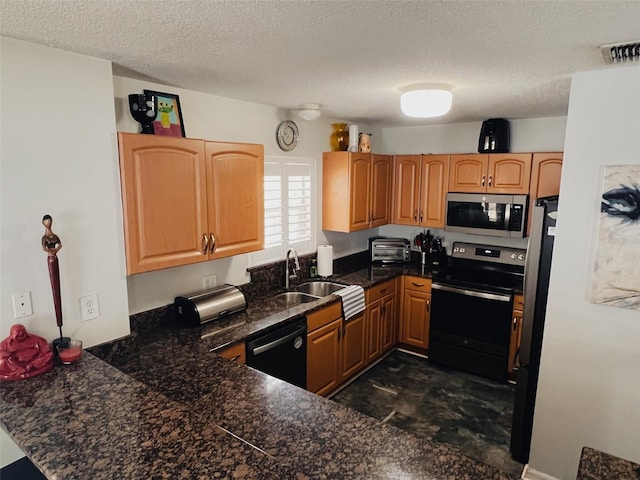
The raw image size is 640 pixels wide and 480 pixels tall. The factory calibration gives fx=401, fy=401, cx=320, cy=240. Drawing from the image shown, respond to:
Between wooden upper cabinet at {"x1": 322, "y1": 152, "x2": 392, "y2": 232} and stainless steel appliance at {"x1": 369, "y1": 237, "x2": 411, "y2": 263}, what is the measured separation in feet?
1.27

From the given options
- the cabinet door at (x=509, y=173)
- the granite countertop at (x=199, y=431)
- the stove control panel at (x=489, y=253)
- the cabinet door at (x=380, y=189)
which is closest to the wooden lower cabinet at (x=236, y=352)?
the granite countertop at (x=199, y=431)

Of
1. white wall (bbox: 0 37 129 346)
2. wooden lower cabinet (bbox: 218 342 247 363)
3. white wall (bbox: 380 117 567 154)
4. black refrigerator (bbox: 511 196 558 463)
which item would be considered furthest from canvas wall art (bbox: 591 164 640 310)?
white wall (bbox: 0 37 129 346)

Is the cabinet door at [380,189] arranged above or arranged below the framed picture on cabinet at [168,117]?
below

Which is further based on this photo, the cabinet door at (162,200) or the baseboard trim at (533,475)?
the baseboard trim at (533,475)

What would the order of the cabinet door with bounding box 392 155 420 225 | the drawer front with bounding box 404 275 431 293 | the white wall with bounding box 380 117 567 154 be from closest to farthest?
1. the white wall with bounding box 380 117 567 154
2. the drawer front with bounding box 404 275 431 293
3. the cabinet door with bounding box 392 155 420 225

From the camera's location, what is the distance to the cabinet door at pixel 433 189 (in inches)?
156

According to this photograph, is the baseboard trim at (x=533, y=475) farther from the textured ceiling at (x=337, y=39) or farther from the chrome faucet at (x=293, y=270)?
the textured ceiling at (x=337, y=39)

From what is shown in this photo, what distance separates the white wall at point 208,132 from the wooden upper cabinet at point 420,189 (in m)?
1.07

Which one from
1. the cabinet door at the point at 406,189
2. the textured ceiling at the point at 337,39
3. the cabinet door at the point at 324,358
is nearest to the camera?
the textured ceiling at the point at 337,39

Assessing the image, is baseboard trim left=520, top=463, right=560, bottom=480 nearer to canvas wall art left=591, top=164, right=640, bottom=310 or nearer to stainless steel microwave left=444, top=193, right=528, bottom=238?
canvas wall art left=591, top=164, right=640, bottom=310

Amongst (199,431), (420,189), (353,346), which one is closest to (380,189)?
(420,189)

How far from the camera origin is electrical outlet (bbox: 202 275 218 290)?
278 centimetres

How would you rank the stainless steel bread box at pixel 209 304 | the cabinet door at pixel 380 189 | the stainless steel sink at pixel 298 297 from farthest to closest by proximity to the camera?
the cabinet door at pixel 380 189
the stainless steel sink at pixel 298 297
the stainless steel bread box at pixel 209 304

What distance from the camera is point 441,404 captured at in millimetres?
3234
